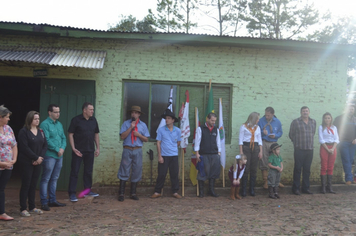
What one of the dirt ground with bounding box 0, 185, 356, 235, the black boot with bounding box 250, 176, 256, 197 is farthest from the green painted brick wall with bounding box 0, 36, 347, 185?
the dirt ground with bounding box 0, 185, 356, 235

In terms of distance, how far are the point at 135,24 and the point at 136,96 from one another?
25690 millimetres

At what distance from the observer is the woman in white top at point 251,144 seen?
7602 millimetres

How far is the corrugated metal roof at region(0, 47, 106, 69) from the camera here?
270 inches

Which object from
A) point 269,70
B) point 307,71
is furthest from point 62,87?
point 307,71

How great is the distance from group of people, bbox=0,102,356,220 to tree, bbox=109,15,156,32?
21.9 metres

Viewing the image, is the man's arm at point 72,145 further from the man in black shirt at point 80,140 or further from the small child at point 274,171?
the small child at point 274,171

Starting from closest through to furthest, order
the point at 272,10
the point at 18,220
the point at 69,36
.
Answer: the point at 18,220 → the point at 69,36 → the point at 272,10

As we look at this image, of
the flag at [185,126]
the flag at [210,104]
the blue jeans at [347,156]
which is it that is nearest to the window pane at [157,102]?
the flag at [185,126]

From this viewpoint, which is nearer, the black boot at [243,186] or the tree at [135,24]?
the black boot at [243,186]

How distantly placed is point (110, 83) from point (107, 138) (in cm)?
129

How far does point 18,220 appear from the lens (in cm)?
522

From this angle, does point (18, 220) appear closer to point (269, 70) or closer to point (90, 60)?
point (90, 60)

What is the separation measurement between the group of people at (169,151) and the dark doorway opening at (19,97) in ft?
19.1

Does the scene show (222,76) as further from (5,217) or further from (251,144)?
(5,217)
